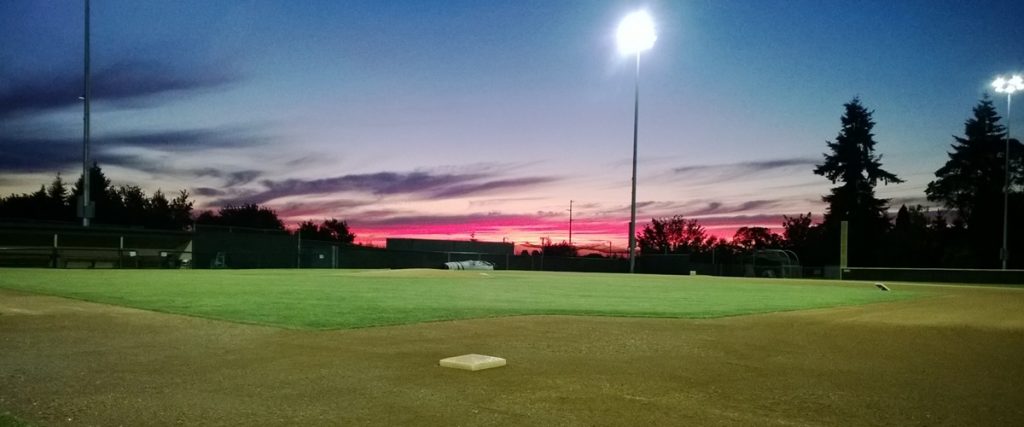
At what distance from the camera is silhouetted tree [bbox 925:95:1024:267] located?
57.0 meters

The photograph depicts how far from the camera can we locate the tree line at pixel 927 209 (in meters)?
56.0

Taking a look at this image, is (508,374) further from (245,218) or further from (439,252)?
(245,218)

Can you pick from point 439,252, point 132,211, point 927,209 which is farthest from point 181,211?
point 927,209

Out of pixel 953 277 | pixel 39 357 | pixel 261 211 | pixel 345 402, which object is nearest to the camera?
pixel 345 402

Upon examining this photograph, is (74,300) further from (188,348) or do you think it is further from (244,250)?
(244,250)

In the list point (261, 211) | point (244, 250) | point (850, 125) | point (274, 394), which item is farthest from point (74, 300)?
point (261, 211)

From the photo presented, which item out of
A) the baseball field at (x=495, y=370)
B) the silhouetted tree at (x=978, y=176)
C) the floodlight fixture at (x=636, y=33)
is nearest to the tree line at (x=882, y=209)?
the silhouetted tree at (x=978, y=176)

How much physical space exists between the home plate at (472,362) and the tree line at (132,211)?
68.5 m

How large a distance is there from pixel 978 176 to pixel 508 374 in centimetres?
7080

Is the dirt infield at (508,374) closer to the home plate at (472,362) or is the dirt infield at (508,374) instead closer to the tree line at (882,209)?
the home plate at (472,362)

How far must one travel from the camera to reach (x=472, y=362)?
6.35 metres

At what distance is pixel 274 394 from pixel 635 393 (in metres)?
2.80

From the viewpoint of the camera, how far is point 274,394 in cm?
520

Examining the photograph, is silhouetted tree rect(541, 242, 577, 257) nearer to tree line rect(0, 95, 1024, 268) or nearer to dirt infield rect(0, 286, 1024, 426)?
tree line rect(0, 95, 1024, 268)
